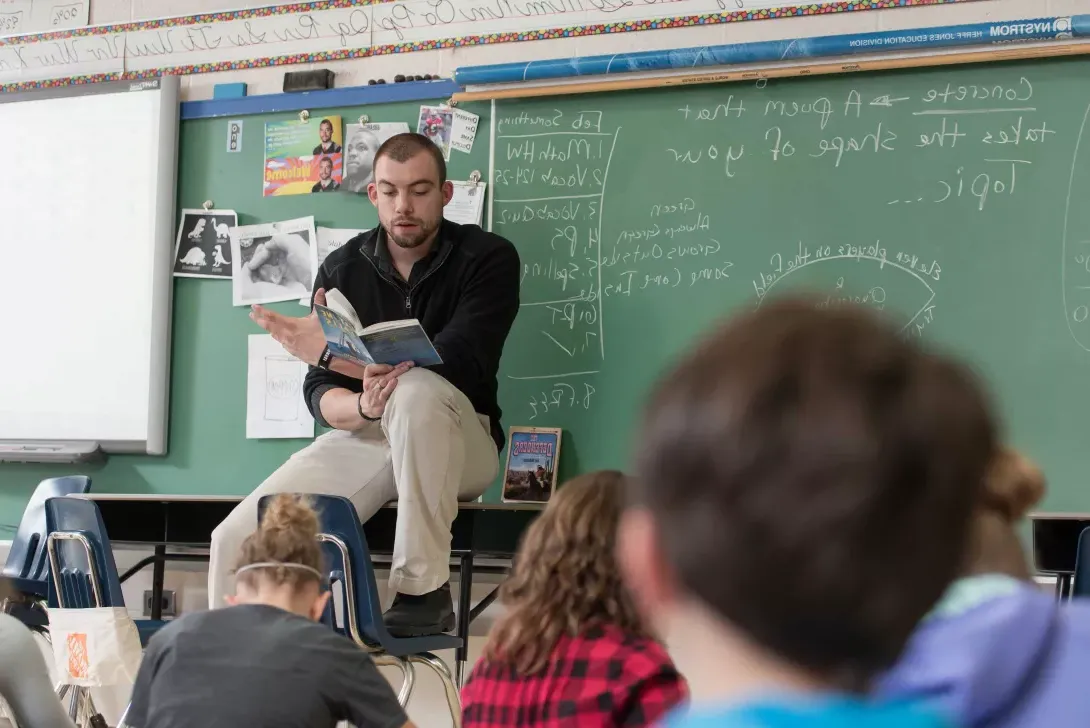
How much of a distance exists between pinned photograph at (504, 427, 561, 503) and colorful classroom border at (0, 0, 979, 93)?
4.10 feet

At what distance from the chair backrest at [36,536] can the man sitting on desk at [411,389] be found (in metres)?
0.88

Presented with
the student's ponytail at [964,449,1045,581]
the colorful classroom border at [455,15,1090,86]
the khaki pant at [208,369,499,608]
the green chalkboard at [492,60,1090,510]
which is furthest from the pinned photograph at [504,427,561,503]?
the student's ponytail at [964,449,1045,581]

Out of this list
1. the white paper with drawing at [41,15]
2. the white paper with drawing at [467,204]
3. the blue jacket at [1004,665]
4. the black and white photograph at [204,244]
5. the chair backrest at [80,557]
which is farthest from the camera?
the white paper with drawing at [41,15]

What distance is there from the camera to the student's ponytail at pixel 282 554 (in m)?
1.99

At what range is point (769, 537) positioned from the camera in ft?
1.33

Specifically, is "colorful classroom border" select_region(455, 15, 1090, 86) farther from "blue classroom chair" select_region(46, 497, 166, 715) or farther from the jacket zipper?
"blue classroom chair" select_region(46, 497, 166, 715)

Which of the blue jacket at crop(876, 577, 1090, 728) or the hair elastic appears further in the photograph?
the hair elastic

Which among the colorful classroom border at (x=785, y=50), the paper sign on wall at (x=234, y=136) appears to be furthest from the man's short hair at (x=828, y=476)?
the paper sign on wall at (x=234, y=136)

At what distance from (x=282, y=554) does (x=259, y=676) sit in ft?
0.98

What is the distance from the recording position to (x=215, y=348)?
3.82 meters

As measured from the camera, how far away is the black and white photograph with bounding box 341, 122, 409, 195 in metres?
3.67

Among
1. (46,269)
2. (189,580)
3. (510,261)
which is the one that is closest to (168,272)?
(46,269)

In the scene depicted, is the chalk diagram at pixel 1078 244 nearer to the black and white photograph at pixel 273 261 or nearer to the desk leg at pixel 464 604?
the desk leg at pixel 464 604

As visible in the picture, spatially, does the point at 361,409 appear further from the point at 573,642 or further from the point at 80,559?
the point at 573,642
